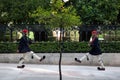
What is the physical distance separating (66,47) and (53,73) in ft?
11.9

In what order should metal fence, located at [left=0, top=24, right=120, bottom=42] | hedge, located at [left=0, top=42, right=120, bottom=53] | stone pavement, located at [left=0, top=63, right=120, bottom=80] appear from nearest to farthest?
stone pavement, located at [left=0, top=63, right=120, bottom=80]
hedge, located at [left=0, top=42, right=120, bottom=53]
metal fence, located at [left=0, top=24, right=120, bottom=42]

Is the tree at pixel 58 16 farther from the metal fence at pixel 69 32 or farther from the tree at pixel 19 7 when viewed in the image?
the tree at pixel 19 7

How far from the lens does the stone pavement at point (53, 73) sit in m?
15.6

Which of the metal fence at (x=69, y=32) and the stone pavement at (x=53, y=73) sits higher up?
the metal fence at (x=69, y=32)

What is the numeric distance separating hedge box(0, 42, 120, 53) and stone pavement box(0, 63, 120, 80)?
1.11 m

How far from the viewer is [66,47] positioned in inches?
794

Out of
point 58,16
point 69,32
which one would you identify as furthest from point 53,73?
point 69,32

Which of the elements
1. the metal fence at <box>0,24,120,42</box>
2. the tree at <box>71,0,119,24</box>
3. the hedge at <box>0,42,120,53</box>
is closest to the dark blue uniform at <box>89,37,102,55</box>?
the hedge at <box>0,42,120,53</box>

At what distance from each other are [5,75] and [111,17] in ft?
35.2

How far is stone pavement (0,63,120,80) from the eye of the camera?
15578mm

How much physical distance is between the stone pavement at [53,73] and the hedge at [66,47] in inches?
43.6

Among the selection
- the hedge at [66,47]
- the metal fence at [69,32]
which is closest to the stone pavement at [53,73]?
the hedge at [66,47]

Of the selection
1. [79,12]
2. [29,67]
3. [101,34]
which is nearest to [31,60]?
[29,67]

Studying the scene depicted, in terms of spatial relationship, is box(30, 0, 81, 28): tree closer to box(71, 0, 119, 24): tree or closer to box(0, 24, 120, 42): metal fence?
box(0, 24, 120, 42): metal fence
